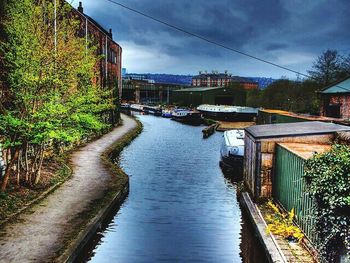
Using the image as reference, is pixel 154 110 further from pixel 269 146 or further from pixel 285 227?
pixel 285 227

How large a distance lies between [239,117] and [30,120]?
158 ft

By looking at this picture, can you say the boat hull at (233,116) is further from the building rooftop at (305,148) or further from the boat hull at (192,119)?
the building rooftop at (305,148)

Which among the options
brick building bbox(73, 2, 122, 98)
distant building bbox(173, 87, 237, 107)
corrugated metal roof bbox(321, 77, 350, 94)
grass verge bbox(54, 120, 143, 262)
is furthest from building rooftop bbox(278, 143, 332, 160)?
distant building bbox(173, 87, 237, 107)

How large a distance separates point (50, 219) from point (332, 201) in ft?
23.8

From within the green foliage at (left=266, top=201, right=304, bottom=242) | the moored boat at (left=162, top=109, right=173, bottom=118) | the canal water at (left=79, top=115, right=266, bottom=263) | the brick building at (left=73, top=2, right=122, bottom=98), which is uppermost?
Answer: the brick building at (left=73, top=2, right=122, bottom=98)

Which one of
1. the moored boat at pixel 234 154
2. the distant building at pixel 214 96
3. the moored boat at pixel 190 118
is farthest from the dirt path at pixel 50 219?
the distant building at pixel 214 96

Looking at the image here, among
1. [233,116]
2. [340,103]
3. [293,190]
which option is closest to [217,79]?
[233,116]

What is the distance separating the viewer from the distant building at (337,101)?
30.6 metres

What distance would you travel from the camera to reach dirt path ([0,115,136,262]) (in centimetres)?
834

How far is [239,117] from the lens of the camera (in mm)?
58688

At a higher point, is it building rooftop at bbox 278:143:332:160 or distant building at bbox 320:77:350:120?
A: distant building at bbox 320:77:350:120

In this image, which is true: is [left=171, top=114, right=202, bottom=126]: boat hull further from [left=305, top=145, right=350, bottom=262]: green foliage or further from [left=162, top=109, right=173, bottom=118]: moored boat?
[left=305, top=145, right=350, bottom=262]: green foliage

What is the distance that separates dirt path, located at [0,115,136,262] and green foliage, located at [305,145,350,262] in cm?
532

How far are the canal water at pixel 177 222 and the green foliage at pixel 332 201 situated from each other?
2774mm
